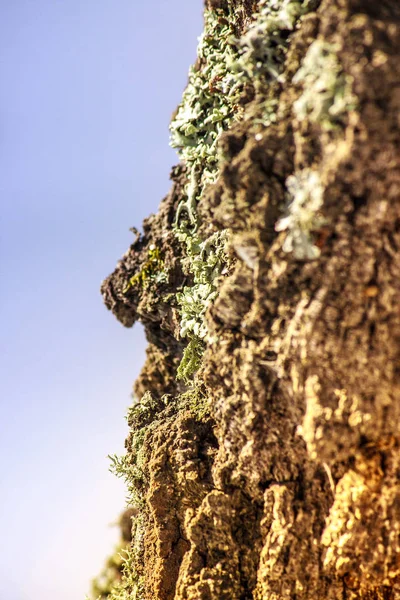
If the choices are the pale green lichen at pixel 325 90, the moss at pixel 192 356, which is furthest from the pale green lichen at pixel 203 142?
the pale green lichen at pixel 325 90

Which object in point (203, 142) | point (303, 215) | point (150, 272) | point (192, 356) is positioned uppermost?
point (203, 142)

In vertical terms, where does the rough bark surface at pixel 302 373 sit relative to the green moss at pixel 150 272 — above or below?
below

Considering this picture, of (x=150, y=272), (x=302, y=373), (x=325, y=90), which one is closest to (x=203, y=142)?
(x=150, y=272)

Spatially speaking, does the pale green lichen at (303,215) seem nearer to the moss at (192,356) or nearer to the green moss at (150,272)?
the moss at (192,356)

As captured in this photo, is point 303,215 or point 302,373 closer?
point 303,215

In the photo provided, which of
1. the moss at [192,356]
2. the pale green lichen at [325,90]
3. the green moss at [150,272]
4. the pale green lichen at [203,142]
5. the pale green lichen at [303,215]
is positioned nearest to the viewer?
the pale green lichen at [325,90]

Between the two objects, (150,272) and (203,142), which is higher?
(203,142)

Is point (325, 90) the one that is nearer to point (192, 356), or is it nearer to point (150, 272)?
point (192, 356)
